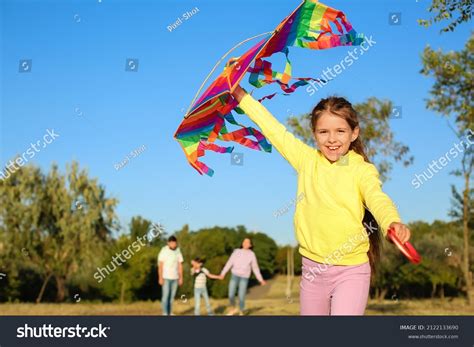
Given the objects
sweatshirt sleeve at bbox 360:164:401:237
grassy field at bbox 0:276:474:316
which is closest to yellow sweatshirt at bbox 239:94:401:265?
sweatshirt sleeve at bbox 360:164:401:237

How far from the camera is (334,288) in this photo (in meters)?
4.01

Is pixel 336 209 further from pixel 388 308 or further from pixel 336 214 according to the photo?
pixel 388 308

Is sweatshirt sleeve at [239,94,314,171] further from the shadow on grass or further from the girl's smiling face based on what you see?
the shadow on grass

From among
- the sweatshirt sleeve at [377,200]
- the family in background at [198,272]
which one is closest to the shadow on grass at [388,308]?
the family in background at [198,272]

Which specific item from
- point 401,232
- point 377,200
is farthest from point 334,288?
point 401,232

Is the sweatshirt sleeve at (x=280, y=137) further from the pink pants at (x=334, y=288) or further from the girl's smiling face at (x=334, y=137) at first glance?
the pink pants at (x=334, y=288)

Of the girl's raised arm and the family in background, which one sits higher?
the girl's raised arm

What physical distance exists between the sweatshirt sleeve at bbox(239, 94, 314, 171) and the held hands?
1.32 m

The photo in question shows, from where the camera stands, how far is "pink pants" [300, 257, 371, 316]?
393 centimetres

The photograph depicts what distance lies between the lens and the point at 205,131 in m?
5.37
